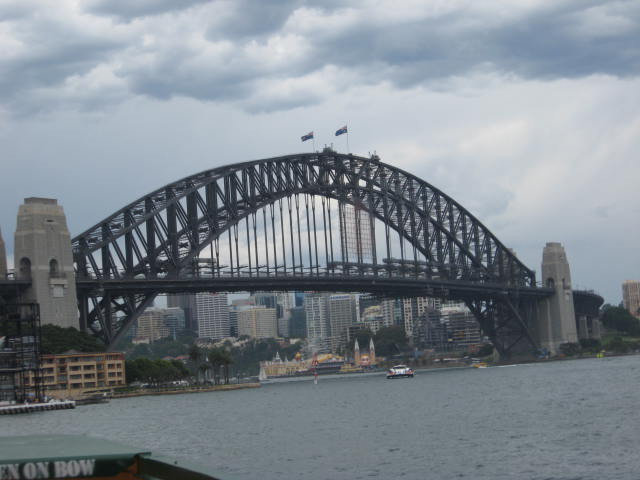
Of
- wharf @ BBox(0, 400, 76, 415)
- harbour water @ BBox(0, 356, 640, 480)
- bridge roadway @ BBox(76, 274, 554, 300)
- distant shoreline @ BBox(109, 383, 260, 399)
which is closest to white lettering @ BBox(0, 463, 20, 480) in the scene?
harbour water @ BBox(0, 356, 640, 480)

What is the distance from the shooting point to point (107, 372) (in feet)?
322

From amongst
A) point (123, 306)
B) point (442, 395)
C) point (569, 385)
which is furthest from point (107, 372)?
point (569, 385)

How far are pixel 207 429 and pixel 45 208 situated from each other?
144 ft

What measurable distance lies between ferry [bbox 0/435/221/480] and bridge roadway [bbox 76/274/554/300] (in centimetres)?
8351

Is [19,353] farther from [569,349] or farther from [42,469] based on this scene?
[569,349]

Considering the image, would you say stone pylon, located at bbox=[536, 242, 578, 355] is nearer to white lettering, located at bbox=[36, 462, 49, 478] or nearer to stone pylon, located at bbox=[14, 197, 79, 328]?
stone pylon, located at bbox=[14, 197, 79, 328]

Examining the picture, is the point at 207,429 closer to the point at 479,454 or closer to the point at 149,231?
the point at 479,454

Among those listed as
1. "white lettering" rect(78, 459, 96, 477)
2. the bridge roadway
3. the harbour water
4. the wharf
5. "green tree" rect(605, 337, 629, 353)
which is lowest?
the harbour water

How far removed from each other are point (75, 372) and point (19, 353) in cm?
914

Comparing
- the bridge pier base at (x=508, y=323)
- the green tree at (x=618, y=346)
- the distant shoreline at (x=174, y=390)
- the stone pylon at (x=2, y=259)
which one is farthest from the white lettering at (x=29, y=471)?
the green tree at (x=618, y=346)

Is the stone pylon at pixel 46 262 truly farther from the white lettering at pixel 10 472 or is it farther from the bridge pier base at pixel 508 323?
the white lettering at pixel 10 472

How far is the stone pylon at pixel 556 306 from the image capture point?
159625mm

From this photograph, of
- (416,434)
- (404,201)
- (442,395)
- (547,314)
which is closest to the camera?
(416,434)

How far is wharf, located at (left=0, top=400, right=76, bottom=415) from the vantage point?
254 ft
